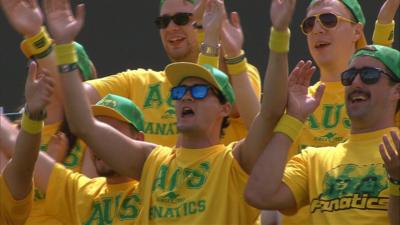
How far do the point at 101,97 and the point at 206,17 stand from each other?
92 centimetres

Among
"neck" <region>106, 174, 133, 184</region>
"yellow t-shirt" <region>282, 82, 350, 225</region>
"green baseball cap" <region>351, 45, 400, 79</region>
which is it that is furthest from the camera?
"yellow t-shirt" <region>282, 82, 350, 225</region>

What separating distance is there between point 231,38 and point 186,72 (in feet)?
2.29

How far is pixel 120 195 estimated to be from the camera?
685 centimetres

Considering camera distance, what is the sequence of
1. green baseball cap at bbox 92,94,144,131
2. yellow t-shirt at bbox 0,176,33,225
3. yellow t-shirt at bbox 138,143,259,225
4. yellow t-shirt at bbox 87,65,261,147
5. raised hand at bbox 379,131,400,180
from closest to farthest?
raised hand at bbox 379,131,400,180 → yellow t-shirt at bbox 138,143,259,225 → yellow t-shirt at bbox 0,176,33,225 → green baseball cap at bbox 92,94,144,131 → yellow t-shirt at bbox 87,65,261,147

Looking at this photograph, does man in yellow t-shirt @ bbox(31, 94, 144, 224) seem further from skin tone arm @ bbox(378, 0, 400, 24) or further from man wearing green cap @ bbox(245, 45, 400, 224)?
skin tone arm @ bbox(378, 0, 400, 24)

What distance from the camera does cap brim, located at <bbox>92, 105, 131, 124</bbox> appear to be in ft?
22.9

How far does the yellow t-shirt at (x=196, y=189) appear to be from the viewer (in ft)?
20.9

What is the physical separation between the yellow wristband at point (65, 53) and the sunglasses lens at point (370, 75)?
1.36 metres

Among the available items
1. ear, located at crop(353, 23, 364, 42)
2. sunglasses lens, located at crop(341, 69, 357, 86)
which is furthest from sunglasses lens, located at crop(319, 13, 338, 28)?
sunglasses lens, located at crop(341, 69, 357, 86)

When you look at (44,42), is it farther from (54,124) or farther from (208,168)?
(208,168)

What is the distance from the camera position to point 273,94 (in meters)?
6.30

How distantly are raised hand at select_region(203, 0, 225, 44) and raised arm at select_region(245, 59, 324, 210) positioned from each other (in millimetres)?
748

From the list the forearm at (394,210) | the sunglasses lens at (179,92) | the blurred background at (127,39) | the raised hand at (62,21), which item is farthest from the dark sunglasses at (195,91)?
the blurred background at (127,39)

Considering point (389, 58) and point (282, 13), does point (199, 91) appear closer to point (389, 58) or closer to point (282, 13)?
point (282, 13)
